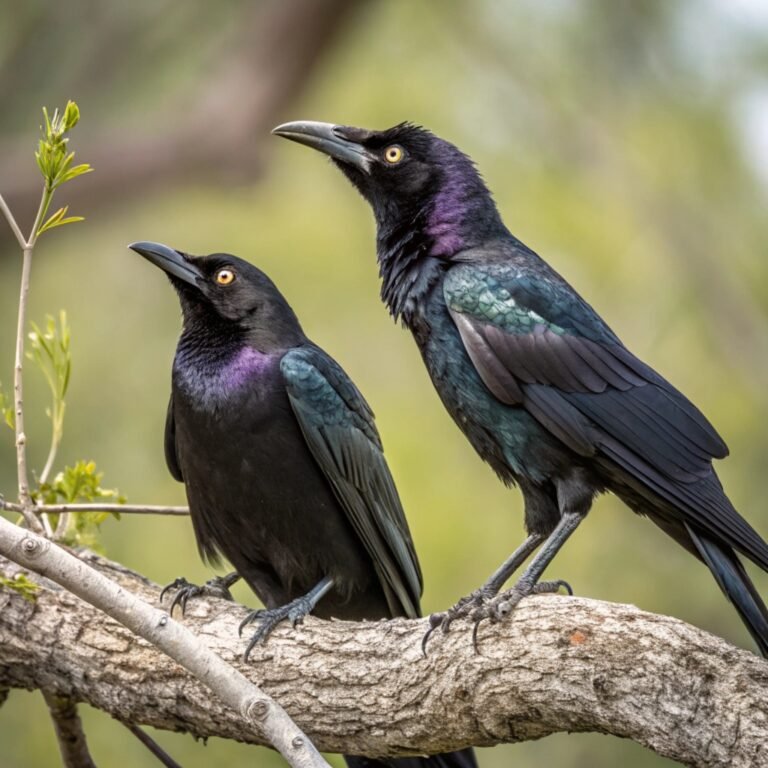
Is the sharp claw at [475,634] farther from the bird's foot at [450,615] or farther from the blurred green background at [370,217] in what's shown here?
the blurred green background at [370,217]

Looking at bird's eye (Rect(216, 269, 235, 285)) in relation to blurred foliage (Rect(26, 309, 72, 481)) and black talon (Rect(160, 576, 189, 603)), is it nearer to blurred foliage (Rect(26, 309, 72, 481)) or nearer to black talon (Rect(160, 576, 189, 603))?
blurred foliage (Rect(26, 309, 72, 481))

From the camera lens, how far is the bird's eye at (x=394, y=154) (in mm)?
4965

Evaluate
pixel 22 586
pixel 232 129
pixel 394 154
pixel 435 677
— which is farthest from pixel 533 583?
pixel 232 129

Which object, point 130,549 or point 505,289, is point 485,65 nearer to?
point 130,549

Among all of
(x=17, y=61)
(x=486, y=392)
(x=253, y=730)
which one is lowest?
(x=253, y=730)

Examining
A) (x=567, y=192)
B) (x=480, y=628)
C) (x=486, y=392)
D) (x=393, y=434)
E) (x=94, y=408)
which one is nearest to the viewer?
(x=480, y=628)

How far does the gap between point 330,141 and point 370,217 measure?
683cm

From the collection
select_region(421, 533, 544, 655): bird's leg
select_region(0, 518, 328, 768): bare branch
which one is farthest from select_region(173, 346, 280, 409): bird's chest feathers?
select_region(0, 518, 328, 768): bare branch

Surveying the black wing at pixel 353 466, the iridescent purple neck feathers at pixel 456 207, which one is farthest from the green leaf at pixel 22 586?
the iridescent purple neck feathers at pixel 456 207

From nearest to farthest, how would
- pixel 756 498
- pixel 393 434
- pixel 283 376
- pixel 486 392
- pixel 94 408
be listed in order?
pixel 486 392 < pixel 283 376 < pixel 756 498 < pixel 393 434 < pixel 94 408

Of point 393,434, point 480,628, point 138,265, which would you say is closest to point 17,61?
point 138,265

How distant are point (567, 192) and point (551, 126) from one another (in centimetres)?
69

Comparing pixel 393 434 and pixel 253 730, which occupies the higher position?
pixel 393 434

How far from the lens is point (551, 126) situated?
39.7ft
